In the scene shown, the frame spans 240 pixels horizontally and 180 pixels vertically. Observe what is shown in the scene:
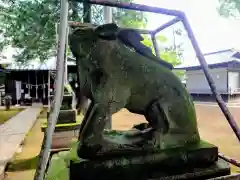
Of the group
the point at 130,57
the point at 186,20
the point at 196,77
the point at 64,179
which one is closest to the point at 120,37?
the point at 130,57

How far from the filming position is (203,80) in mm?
18484

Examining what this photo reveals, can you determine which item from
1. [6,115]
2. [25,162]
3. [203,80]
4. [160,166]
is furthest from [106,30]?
[203,80]

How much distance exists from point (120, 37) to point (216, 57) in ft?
65.2

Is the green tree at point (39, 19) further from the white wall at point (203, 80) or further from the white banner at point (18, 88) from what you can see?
the white wall at point (203, 80)

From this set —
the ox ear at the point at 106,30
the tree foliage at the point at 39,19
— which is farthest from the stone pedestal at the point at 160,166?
the tree foliage at the point at 39,19

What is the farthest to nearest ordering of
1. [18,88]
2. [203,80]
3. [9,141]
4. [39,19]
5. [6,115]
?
[203,80]
[18,88]
[6,115]
[39,19]
[9,141]

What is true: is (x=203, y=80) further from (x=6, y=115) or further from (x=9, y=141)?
(x=9, y=141)

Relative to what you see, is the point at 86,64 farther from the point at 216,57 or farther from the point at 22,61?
the point at 216,57

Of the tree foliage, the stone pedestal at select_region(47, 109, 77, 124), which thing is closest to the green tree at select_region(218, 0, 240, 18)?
the tree foliage

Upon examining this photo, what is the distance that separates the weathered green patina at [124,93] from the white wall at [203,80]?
15.7m

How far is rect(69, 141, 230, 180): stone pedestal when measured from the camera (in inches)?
47.3

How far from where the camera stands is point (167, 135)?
4.55 ft

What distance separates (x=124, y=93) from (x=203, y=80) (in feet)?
60.1

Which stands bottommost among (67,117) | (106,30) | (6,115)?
(6,115)
